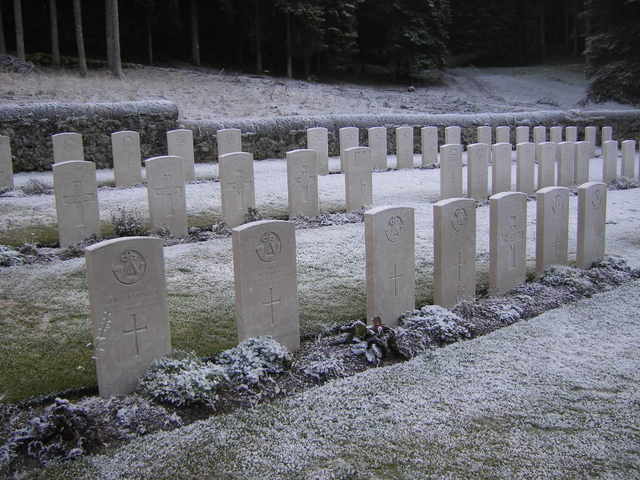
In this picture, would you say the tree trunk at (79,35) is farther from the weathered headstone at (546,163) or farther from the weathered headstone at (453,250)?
the weathered headstone at (453,250)

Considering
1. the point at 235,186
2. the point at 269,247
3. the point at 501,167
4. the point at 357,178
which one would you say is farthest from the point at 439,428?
the point at 501,167

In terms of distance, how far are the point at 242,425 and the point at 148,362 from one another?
0.84 metres

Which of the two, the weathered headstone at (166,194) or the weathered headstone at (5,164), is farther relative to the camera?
the weathered headstone at (5,164)

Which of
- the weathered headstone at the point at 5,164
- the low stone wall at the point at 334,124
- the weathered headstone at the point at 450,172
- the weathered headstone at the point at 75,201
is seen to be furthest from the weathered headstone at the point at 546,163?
the weathered headstone at the point at 5,164

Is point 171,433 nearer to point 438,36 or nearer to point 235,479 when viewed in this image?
point 235,479

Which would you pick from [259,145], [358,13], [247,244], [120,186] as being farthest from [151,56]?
[247,244]

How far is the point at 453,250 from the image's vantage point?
5.21 m

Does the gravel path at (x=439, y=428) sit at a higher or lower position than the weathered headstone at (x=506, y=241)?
lower

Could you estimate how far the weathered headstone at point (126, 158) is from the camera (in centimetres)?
1049

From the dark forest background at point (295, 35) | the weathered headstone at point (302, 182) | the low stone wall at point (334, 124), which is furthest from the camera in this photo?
the dark forest background at point (295, 35)

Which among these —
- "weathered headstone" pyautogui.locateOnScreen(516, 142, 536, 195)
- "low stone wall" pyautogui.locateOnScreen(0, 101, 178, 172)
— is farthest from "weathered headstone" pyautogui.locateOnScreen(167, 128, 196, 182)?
"weathered headstone" pyautogui.locateOnScreen(516, 142, 536, 195)

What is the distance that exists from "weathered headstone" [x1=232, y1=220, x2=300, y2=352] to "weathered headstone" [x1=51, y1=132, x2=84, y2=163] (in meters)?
7.42

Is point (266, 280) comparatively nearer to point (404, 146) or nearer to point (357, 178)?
point (357, 178)

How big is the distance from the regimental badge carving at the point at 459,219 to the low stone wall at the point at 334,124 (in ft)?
31.7
